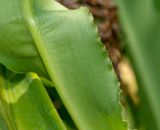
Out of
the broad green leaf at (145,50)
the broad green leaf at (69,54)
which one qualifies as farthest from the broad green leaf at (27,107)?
the broad green leaf at (145,50)

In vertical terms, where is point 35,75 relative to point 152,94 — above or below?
above

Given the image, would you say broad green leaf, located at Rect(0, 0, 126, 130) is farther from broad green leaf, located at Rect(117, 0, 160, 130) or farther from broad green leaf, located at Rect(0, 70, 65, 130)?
broad green leaf, located at Rect(117, 0, 160, 130)

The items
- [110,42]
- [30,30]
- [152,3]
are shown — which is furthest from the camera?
[152,3]

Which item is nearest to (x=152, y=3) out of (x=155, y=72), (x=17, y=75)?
(x=155, y=72)

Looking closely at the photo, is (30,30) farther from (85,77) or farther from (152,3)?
(152,3)

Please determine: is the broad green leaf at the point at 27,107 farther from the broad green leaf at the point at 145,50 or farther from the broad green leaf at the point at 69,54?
the broad green leaf at the point at 145,50

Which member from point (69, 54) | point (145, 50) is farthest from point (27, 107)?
point (145, 50)
